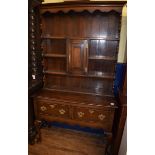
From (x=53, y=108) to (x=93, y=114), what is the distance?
0.54m

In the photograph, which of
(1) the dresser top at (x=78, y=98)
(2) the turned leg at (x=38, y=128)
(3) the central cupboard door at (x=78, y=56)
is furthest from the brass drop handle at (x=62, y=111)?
(3) the central cupboard door at (x=78, y=56)

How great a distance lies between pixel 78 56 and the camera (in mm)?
1886

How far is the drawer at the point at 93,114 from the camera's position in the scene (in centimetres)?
165

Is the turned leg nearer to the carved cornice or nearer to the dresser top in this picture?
the dresser top

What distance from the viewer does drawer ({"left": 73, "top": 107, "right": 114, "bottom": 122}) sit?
165 centimetres

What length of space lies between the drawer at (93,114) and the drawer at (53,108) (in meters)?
0.14

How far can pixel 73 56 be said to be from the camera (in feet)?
6.23

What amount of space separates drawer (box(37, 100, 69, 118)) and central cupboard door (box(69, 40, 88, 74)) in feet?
1.67

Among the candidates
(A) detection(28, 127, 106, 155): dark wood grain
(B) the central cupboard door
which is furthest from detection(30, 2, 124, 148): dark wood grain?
(A) detection(28, 127, 106, 155): dark wood grain

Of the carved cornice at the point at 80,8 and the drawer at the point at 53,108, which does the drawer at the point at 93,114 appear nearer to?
the drawer at the point at 53,108
